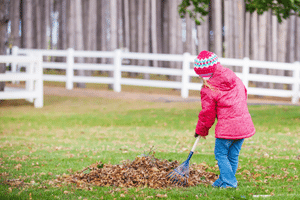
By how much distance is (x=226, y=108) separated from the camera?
4.07 metres

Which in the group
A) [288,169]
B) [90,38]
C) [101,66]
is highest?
[90,38]

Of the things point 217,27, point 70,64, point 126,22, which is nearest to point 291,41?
point 217,27

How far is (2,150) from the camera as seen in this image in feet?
21.2

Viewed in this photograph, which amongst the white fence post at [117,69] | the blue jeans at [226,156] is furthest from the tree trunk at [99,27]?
the blue jeans at [226,156]

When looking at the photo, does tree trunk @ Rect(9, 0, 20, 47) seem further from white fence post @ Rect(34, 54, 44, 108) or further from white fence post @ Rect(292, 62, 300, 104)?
white fence post @ Rect(292, 62, 300, 104)

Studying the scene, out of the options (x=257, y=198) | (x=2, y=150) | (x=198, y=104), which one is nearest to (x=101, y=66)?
(x=198, y=104)

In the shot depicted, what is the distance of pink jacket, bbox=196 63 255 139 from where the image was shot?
4.05 m

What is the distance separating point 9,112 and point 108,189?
23.9 ft

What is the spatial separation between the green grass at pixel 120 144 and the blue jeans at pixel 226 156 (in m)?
0.14

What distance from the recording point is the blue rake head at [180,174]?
14.7 ft

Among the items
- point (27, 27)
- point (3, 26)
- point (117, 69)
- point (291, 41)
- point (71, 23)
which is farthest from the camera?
point (27, 27)

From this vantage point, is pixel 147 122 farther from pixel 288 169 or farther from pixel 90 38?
pixel 90 38

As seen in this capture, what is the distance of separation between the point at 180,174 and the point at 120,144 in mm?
2791

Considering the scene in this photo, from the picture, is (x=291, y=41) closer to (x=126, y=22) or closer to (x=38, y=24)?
(x=126, y=22)
